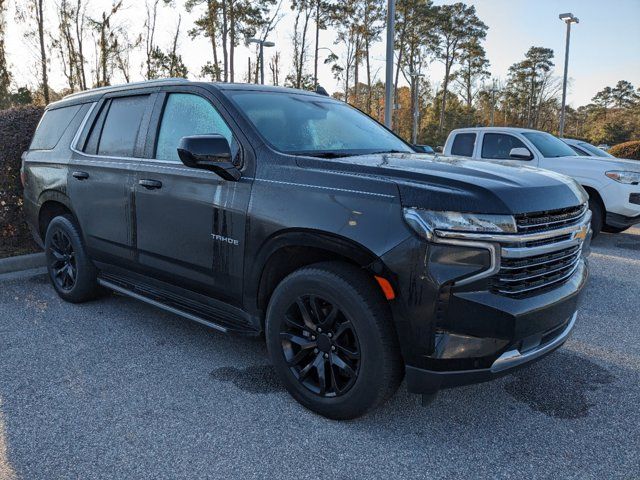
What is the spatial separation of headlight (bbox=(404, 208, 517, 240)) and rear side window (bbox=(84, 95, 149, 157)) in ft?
8.28

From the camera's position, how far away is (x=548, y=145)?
341 inches

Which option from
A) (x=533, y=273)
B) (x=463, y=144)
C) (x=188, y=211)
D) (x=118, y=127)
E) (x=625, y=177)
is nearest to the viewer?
(x=533, y=273)

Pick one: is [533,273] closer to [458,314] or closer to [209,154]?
[458,314]

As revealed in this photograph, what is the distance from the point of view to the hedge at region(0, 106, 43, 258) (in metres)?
6.33

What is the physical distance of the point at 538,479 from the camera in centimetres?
234

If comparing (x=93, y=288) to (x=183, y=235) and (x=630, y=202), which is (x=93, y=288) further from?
(x=630, y=202)

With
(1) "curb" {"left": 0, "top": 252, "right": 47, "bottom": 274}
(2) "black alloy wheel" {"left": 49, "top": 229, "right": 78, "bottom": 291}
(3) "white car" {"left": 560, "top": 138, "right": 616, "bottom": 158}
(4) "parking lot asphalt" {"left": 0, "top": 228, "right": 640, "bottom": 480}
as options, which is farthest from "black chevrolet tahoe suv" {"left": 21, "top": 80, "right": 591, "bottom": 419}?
(3) "white car" {"left": 560, "top": 138, "right": 616, "bottom": 158}

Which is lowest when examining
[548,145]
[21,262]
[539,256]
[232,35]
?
[21,262]

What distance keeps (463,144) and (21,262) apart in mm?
7177

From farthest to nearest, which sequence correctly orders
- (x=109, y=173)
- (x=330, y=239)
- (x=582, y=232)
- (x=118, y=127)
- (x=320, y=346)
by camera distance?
1. (x=118, y=127)
2. (x=109, y=173)
3. (x=582, y=232)
4. (x=320, y=346)
5. (x=330, y=239)

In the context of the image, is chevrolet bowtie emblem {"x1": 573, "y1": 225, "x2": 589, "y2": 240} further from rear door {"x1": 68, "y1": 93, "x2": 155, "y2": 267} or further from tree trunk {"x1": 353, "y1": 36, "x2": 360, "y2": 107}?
tree trunk {"x1": 353, "y1": 36, "x2": 360, "y2": 107}

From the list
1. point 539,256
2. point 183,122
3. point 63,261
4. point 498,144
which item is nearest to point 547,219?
point 539,256

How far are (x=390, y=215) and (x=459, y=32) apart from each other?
53747mm

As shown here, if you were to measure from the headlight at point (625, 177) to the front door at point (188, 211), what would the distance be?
6.65 meters
